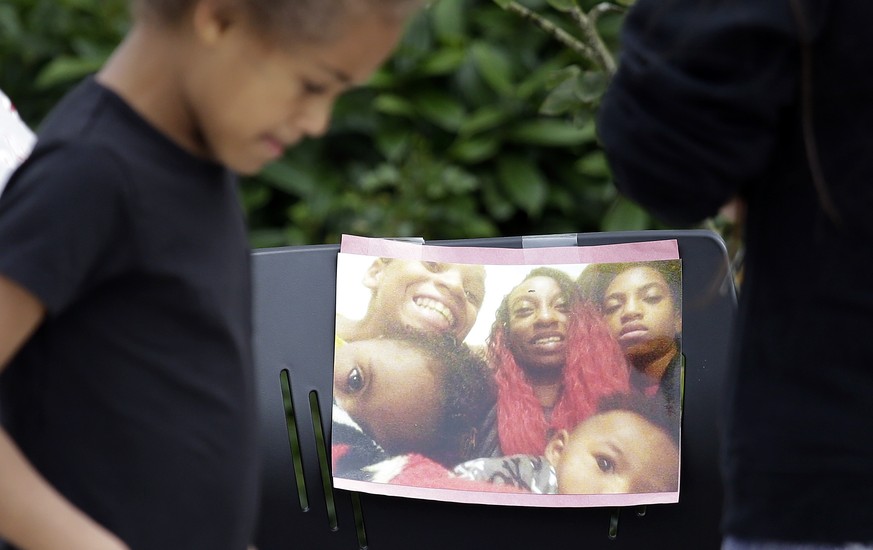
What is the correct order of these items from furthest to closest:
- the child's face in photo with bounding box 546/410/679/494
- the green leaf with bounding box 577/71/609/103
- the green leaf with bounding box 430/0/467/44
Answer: the green leaf with bounding box 430/0/467/44
the green leaf with bounding box 577/71/609/103
the child's face in photo with bounding box 546/410/679/494

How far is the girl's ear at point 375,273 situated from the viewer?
59.2 inches

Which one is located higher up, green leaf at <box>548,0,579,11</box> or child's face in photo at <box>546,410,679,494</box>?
green leaf at <box>548,0,579,11</box>

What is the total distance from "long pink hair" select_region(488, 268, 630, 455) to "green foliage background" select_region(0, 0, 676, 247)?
1473mm

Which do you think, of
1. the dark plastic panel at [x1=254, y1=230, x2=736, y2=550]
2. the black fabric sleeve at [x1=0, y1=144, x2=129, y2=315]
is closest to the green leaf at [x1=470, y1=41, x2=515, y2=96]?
the dark plastic panel at [x1=254, y1=230, x2=736, y2=550]

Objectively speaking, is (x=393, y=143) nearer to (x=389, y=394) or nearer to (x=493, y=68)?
(x=493, y=68)

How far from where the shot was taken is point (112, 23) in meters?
3.30

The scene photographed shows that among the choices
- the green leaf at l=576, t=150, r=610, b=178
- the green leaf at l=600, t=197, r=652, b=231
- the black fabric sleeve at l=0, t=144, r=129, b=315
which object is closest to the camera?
the black fabric sleeve at l=0, t=144, r=129, b=315

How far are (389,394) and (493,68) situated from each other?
1.71 meters

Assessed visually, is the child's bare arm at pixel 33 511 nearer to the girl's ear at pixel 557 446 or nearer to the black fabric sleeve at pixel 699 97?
the black fabric sleeve at pixel 699 97

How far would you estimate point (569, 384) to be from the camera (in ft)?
4.84

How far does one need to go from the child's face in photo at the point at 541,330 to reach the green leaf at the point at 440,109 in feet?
5.41

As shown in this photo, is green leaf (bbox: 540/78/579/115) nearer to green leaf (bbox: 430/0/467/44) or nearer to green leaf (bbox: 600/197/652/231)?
green leaf (bbox: 600/197/652/231)

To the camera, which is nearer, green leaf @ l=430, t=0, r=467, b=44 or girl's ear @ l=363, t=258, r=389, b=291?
girl's ear @ l=363, t=258, r=389, b=291

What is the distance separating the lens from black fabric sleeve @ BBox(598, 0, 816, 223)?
3.06 ft
